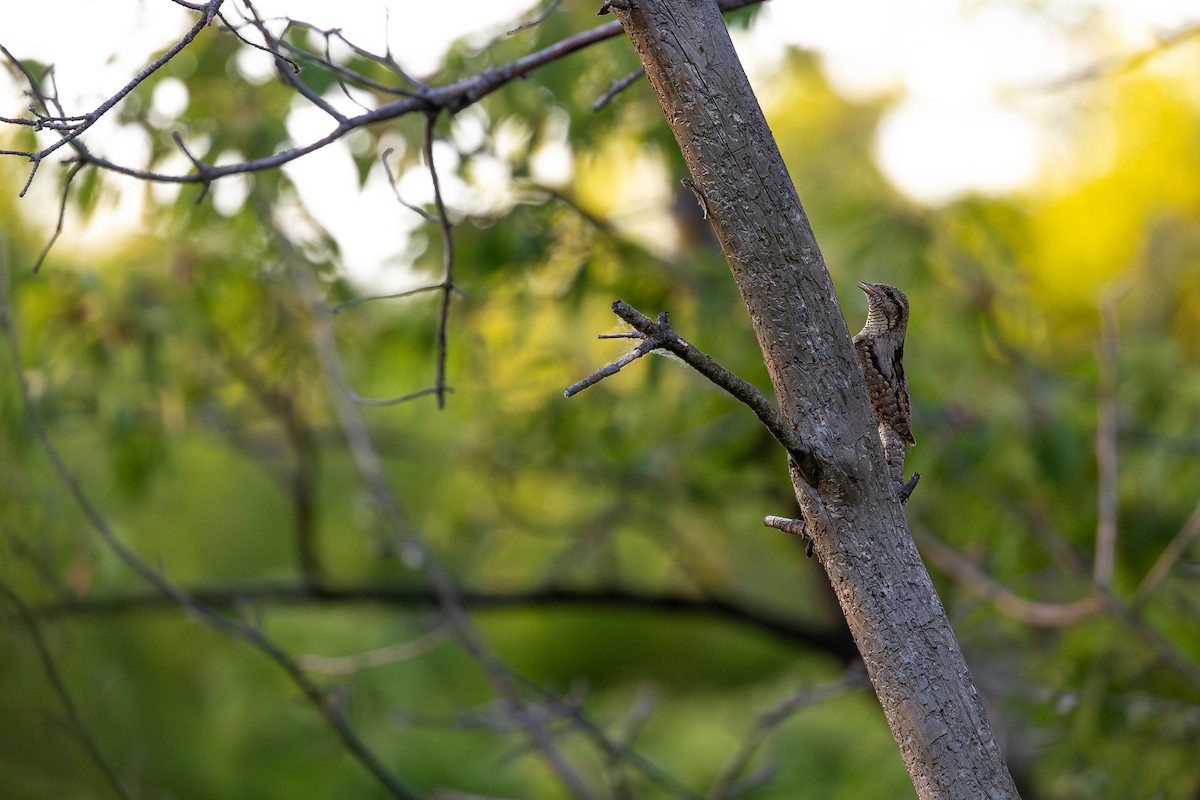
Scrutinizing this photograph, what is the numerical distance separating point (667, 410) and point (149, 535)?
11.0 ft

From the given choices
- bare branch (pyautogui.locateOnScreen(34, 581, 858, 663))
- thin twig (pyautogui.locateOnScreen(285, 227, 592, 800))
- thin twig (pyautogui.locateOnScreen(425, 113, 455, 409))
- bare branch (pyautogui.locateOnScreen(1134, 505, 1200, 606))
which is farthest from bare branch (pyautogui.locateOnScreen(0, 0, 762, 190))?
bare branch (pyautogui.locateOnScreen(34, 581, 858, 663))

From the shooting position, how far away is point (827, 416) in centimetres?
109

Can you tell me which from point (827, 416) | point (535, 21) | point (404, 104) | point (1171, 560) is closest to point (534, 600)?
point (1171, 560)

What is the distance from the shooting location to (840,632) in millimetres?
4645

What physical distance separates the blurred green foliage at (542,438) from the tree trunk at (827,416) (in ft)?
4.79

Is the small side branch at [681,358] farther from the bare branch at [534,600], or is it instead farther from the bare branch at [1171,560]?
the bare branch at [534,600]

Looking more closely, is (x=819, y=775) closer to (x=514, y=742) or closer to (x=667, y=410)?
(x=514, y=742)

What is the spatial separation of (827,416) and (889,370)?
303 millimetres

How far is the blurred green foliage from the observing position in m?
3.05


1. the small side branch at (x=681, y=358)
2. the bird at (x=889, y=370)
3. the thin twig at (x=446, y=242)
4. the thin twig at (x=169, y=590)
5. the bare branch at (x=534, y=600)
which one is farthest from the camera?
the bare branch at (x=534, y=600)

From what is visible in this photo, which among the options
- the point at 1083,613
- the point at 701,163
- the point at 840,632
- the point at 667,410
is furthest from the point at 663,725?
the point at 701,163

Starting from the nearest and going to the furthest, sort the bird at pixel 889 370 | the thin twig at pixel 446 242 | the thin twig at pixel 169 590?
the bird at pixel 889 370, the thin twig at pixel 446 242, the thin twig at pixel 169 590

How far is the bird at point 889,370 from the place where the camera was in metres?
1.33

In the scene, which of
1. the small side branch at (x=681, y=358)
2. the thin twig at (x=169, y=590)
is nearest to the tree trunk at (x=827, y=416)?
the small side branch at (x=681, y=358)
